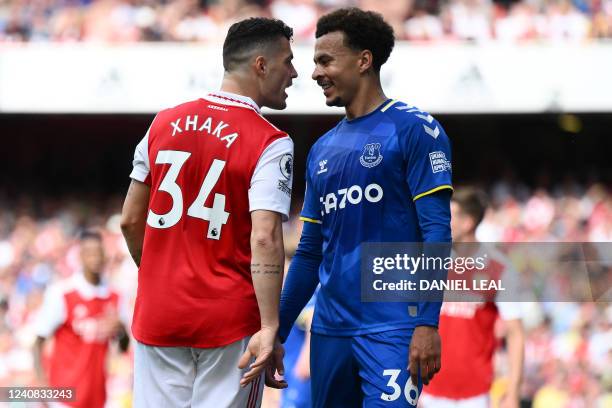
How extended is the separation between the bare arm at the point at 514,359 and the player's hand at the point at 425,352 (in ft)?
8.28

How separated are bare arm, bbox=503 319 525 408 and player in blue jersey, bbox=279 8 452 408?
2.27m

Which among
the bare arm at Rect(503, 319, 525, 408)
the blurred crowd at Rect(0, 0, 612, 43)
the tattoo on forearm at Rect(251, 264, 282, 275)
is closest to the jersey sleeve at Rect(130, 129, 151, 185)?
the tattoo on forearm at Rect(251, 264, 282, 275)

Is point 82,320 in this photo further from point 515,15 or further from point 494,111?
point 515,15

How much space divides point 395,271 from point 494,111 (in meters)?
10.8

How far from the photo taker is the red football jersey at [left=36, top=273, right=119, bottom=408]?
296 inches

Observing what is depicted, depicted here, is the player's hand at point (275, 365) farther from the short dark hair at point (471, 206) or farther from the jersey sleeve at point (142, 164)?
the short dark hair at point (471, 206)

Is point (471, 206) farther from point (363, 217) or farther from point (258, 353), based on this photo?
point (258, 353)

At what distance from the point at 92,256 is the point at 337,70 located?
12.6ft

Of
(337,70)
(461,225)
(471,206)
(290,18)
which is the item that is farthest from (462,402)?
(290,18)

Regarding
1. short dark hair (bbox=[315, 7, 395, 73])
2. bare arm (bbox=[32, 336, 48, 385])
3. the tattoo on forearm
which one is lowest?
the tattoo on forearm

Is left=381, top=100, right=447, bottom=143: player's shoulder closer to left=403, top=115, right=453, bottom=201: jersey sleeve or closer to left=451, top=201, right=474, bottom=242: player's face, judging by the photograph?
left=403, top=115, right=453, bottom=201: jersey sleeve

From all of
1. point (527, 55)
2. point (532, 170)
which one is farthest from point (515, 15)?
point (532, 170)

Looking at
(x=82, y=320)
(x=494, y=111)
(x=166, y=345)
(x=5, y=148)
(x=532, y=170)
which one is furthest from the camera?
(x=5, y=148)

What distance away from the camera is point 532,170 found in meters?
15.8
